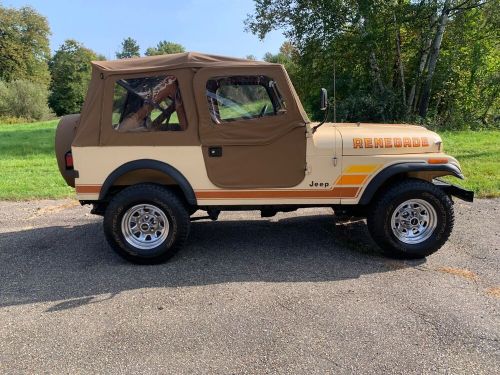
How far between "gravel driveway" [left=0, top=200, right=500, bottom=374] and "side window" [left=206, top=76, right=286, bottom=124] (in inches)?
61.9

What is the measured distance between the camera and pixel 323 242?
5.23 meters

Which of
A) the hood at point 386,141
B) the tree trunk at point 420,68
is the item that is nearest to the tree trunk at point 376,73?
the tree trunk at point 420,68

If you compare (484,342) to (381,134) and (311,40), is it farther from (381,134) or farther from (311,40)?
(311,40)

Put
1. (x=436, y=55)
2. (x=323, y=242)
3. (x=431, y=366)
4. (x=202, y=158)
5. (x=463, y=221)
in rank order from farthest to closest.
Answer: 1. (x=436, y=55)
2. (x=463, y=221)
3. (x=323, y=242)
4. (x=202, y=158)
5. (x=431, y=366)

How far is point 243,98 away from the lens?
15.0 feet

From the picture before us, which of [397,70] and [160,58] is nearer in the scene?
[160,58]

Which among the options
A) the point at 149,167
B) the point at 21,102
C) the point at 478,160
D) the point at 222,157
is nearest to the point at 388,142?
the point at 222,157

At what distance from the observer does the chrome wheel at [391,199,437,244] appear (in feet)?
15.3

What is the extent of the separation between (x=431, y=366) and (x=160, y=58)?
382cm

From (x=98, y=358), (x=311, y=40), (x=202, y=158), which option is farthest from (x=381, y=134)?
(x=311, y=40)

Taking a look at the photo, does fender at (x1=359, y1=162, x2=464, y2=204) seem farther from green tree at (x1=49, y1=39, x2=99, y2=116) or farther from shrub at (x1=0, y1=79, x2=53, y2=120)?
green tree at (x1=49, y1=39, x2=99, y2=116)

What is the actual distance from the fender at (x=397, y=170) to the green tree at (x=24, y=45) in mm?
59528

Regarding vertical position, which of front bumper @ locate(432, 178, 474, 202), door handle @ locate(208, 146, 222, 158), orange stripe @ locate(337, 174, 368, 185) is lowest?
front bumper @ locate(432, 178, 474, 202)

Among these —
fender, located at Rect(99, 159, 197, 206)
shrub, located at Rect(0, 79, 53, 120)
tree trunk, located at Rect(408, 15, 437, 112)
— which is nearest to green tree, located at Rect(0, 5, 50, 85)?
shrub, located at Rect(0, 79, 53, 120)
